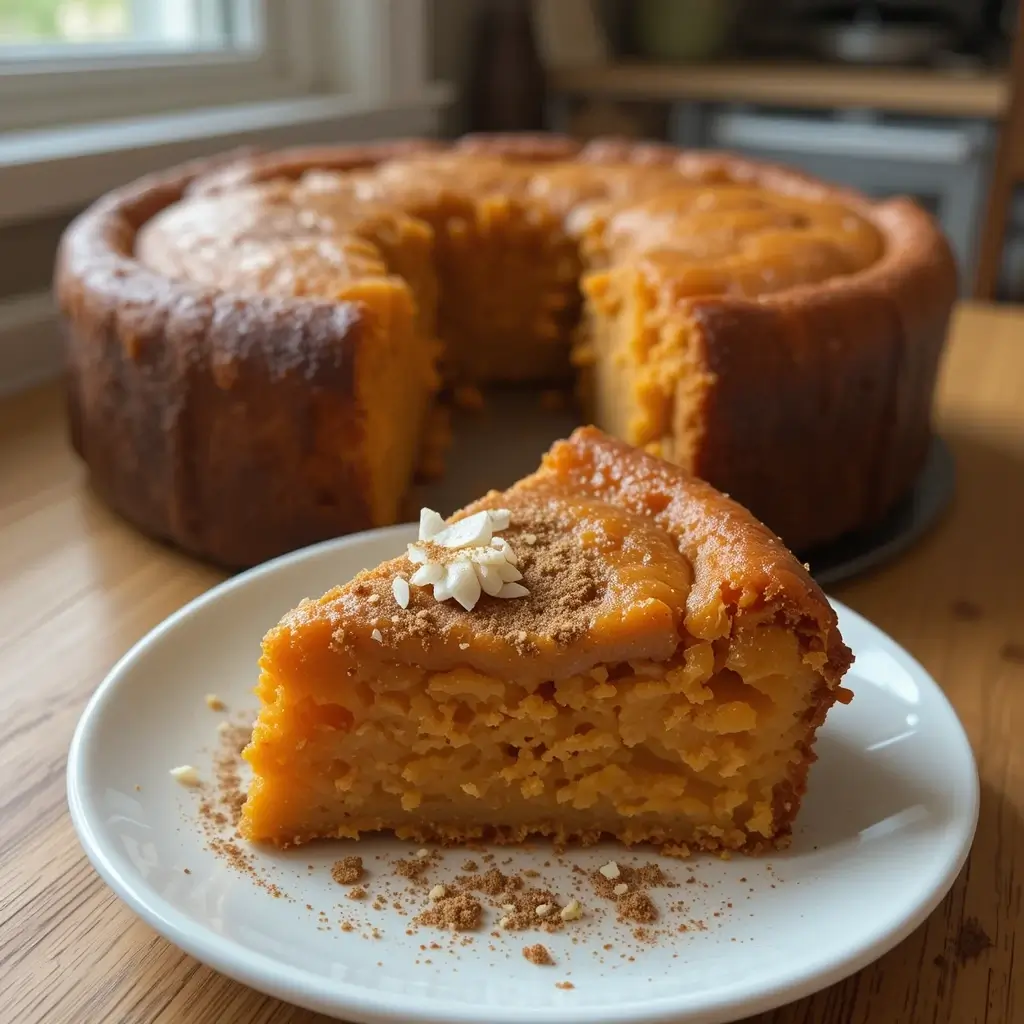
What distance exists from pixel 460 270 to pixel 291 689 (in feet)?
4.45

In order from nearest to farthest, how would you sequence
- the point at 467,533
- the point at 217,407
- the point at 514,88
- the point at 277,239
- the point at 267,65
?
the point at 467,533 < the point at 217,407 < the point at 277,239 < the point at 267,65 < the point at 514,88

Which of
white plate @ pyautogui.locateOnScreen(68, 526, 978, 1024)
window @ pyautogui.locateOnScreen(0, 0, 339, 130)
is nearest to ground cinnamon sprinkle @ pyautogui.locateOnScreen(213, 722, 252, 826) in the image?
white plate @ pyautogui.locateOnScreen(68, 526, 978, 1024)

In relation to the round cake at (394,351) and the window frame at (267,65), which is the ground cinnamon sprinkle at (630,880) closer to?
the round cake at (394,351)

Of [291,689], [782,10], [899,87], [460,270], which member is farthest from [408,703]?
[782,10]

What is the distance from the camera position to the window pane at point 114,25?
96.5 inches

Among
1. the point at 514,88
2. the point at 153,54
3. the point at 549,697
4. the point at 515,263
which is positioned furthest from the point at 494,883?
the point at 514,88

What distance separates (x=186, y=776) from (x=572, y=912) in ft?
1.23

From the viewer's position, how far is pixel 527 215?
2180 millimetres

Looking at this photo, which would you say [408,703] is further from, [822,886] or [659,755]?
[822,886]

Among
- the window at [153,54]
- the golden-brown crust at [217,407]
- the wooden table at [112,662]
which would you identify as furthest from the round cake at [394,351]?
the window at [153,54]

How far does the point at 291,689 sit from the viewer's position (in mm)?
1007

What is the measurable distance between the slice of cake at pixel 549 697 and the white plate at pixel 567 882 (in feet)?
0.14

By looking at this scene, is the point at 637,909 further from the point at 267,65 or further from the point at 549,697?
the point at 267,65

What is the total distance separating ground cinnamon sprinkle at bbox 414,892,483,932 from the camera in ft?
3.01
